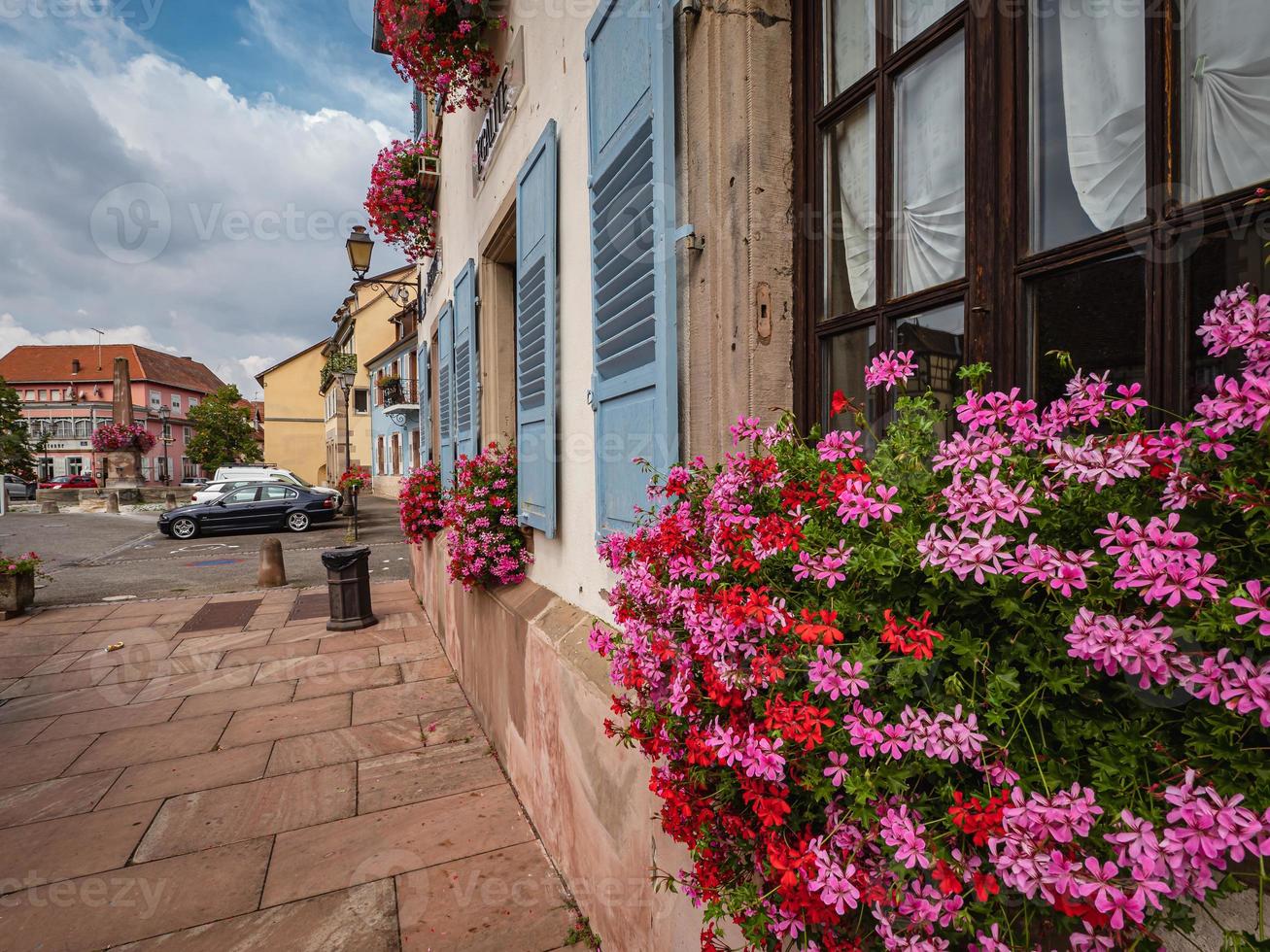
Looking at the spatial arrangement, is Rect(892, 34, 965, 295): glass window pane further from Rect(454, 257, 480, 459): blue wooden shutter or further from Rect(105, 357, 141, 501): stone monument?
Rect(105, 357, 141, 501): stone monument

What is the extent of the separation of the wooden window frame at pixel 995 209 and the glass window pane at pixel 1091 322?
2 centimetres

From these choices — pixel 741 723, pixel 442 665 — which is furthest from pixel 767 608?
pixel 442 665

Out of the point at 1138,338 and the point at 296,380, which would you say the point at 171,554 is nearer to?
the point at 1138,338

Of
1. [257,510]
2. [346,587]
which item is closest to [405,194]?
[346,587]

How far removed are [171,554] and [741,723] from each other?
669 inches

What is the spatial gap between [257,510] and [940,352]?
21117 millimetres

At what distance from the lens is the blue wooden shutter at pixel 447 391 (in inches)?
251

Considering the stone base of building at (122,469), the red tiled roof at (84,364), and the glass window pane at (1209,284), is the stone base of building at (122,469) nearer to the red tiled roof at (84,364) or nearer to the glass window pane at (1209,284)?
the glass window pane at (1209,284)

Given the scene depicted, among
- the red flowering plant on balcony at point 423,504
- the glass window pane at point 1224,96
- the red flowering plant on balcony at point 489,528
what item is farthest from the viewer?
the red flowering plant on balcony at point 423,504

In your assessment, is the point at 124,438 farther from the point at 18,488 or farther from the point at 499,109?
the point at 499,109

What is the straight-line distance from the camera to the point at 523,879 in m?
3.08

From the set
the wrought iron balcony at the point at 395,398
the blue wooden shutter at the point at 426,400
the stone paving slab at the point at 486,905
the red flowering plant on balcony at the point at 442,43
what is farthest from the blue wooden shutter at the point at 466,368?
the wrought iron balcony at the point at 395,398

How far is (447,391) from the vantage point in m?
6.75

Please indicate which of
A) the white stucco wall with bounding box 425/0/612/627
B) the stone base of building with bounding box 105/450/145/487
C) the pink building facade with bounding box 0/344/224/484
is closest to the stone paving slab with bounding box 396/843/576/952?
the white stucco wall with bounding box 425/0/612/627
